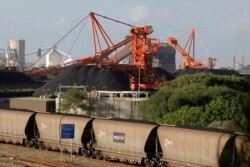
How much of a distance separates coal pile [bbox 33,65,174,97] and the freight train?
4641 cm

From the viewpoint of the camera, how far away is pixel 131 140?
90.0 ft

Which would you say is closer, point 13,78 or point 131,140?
point 131,140

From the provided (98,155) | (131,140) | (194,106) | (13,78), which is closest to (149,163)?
(131,140)

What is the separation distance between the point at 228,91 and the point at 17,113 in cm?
2340

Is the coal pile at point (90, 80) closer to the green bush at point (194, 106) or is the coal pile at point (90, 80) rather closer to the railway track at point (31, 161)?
the green bush at point (194, 106)

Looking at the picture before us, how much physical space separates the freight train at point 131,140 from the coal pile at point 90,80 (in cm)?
4641

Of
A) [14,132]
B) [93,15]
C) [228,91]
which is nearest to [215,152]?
[14,132]

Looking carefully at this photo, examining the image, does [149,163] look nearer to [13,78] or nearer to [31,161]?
[31,161]

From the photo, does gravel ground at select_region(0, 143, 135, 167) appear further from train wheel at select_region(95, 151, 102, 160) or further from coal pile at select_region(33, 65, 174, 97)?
coal pile at select_region(33, 65, 174, 97)

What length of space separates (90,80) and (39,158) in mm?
56600

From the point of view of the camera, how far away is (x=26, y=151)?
32281 mm

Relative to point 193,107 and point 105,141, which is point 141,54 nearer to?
point 193,107

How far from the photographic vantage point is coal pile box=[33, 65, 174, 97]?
8281 cm

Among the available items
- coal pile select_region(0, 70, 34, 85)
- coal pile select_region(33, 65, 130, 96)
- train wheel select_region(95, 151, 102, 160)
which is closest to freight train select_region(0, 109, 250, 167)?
train wheel select_region(95, 151, 102, 160)
